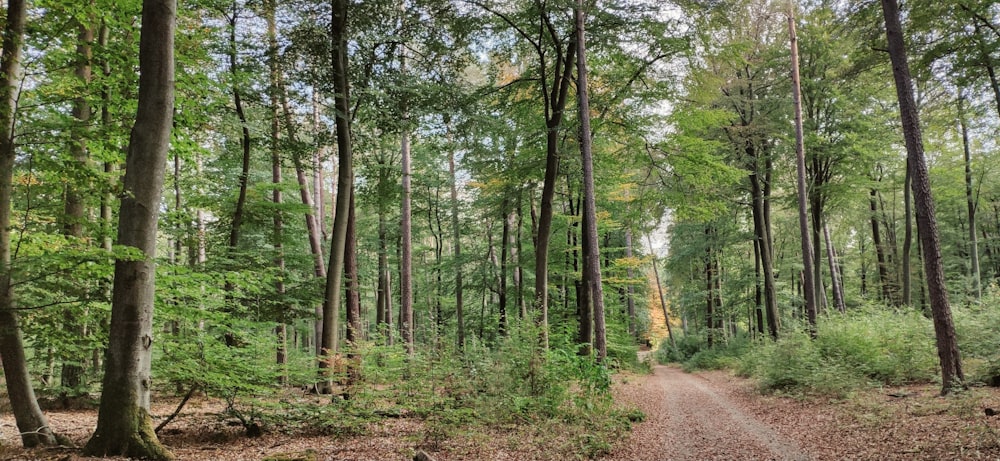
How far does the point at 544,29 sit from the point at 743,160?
8945mm

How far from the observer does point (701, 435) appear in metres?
8.48

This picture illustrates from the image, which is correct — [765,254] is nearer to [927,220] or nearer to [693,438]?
[927,220]

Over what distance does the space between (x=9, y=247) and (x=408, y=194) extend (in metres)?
11.4

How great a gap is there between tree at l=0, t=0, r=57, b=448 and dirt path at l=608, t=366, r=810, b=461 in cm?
735

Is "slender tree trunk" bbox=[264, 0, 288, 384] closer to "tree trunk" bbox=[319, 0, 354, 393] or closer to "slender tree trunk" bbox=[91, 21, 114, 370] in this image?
"tree trunk" bbox=[319, 0, 354, 393]

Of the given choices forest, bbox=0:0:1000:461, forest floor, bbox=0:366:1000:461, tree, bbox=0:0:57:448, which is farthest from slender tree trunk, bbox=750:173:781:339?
tree, bbox=0:0:57:448

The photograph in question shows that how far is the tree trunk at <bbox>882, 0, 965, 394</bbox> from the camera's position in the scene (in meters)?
8.16

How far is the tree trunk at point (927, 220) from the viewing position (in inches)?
321

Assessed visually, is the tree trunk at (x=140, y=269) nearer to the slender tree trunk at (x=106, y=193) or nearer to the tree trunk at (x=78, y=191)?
the slender tree trunk at (x=106, y=193)

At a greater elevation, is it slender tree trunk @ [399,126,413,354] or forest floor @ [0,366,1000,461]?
slender tree trunk @ [399,126,413,354]

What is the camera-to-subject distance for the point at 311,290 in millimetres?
12391

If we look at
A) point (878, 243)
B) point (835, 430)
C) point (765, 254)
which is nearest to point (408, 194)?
point (835, 430)

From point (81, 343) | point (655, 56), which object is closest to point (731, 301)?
point (655, 56)

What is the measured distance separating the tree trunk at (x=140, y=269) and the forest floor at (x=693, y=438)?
1.67 feet
